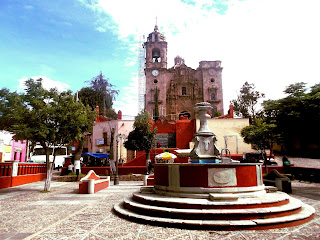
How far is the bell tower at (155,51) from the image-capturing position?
44750 mm

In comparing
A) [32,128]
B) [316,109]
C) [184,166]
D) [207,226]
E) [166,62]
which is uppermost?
[166,62]

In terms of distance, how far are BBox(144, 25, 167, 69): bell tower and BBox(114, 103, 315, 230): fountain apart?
126ft

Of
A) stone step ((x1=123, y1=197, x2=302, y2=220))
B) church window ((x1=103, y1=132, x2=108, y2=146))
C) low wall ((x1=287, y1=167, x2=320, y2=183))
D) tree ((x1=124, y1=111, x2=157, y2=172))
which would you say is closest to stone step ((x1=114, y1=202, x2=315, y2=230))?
stone step ((x1=123, y1=197, x2=302, y2=220))

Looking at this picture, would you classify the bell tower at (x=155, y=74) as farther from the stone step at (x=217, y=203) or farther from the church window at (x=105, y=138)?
the stone step at (x=217, y=203)

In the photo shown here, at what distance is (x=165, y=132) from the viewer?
32.5m

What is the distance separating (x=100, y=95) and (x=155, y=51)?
13527 mm

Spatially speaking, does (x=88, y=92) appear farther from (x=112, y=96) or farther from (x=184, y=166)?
(x=184, y=166)

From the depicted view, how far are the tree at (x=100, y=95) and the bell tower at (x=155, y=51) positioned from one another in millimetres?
9574

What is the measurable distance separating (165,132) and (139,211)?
25.7 meters

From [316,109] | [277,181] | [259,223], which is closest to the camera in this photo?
[259,223]

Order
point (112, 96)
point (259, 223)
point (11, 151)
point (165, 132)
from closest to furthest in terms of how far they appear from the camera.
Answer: point (259, 223) → point (11, 151) → point (165, 132) → point (112, 96)

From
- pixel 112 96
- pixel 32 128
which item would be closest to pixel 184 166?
pixel 32 128

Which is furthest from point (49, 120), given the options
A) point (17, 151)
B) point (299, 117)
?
point (17, 151)

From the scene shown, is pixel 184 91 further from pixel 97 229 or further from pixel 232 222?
pixel 97 229
